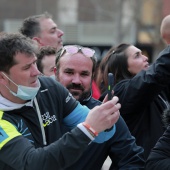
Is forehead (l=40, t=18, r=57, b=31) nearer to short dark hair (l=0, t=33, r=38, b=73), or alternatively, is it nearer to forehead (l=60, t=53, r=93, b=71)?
forehead (l=60, t=53, r=93, b=71)

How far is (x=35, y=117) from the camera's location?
2697 mm

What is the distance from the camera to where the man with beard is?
2830 millimetres

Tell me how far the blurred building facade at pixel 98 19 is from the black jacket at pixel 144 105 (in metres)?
25.0

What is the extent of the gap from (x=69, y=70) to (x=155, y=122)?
2.69 feet

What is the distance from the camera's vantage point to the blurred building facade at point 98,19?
97.6ft

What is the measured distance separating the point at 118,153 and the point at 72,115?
366mm

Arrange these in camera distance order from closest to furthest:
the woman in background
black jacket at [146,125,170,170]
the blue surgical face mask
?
1. the blue surgical face mask
2. black jacket at [146,125,170,170]
3. the woman in background

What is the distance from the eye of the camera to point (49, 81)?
2918 mm

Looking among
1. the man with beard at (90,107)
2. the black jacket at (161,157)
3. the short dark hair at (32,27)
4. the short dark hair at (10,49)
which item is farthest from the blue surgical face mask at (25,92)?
the short dark hair at (32,27)

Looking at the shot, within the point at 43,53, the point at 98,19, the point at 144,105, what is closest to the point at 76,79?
the point at 144,105

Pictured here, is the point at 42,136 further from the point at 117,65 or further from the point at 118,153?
the point at 117,65

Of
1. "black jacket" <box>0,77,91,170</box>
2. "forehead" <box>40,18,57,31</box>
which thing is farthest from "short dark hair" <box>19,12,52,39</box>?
"black jacket" <box>0,77,91,170</box>

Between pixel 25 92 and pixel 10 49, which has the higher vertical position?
pixel 10 49

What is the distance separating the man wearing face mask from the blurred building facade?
84.8 ft
